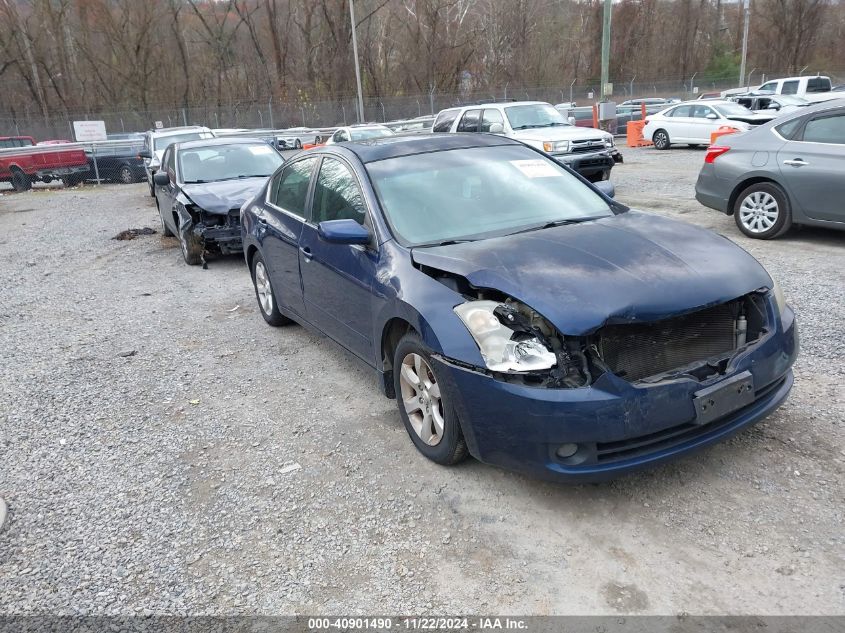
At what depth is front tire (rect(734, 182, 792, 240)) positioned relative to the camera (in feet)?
25.6

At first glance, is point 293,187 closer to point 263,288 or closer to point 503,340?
point 263,288

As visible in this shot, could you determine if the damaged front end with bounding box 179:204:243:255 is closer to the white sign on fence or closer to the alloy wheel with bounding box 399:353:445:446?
the alloy wheel with bounding box 399:353:445:446

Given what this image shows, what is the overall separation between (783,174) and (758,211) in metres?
0.58

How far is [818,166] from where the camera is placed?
7.27 metres

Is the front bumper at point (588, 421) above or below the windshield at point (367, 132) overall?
below

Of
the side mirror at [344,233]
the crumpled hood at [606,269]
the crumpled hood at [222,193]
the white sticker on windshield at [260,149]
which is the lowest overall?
the crumpled hood at [222,193]

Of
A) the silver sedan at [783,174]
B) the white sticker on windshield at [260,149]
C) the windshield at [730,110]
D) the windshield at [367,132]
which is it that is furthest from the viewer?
the windshield at [730,110]

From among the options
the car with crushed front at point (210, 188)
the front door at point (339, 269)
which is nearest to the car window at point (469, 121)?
the car with crushed front at point (210, 188)

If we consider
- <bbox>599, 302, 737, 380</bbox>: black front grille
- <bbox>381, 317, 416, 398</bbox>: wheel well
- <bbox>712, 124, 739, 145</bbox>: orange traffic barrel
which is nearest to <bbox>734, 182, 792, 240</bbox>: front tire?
<bbox>599, 302, 737, 380</bbox>: black front grille

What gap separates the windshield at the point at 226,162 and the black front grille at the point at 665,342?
7801mm

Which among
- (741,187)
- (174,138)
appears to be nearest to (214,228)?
(741,187)

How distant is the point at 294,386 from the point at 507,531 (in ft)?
7.72

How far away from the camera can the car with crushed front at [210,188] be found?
8.74m

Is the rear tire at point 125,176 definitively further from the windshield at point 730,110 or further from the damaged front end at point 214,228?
the windshield at point 730,110
